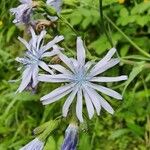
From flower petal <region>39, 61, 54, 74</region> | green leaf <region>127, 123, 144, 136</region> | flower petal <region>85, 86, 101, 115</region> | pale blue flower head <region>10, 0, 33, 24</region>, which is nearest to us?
flower petal <region>85, 86, 101, 115</region>

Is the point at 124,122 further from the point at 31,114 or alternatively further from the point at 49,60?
the point at 49,60

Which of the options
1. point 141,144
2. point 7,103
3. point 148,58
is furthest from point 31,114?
point 148,58

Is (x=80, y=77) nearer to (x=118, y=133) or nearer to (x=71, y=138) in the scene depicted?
(x=71, y=138)

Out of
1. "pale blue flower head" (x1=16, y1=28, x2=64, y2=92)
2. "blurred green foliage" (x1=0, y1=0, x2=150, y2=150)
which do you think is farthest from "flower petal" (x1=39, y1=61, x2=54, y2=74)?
"blurred green foliage" (x1=0, y1=0, x2=150, y2=150)

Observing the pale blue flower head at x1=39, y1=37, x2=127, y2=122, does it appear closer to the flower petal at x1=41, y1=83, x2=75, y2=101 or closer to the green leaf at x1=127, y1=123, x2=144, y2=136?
the flower petal at x1=41, y1=83, x2=75, y2=101

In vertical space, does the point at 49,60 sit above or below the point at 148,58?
above
